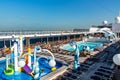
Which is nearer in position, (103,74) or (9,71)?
(103,74)

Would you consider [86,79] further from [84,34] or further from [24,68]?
[84,34]

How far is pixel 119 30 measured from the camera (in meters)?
42.8

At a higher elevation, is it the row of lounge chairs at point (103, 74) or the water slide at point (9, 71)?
the row of lounge chairs at point (103, 74)

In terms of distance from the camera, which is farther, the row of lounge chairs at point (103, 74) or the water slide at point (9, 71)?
the water slide at point (9, 71)

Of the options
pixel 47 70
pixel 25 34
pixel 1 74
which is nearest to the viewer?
pixel 1 74

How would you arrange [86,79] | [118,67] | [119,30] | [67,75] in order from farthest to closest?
[119,30] < [67,75] < [86,79] < [118,67]

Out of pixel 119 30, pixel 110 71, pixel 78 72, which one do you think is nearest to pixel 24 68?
pixel 78 72

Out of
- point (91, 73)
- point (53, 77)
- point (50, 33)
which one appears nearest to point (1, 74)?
point (53, 77)

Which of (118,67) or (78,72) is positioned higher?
(118,67)

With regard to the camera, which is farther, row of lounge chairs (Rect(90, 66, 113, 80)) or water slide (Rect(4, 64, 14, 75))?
water slide (Rect(4, 64, 14, 75))

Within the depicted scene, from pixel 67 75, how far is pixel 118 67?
668 centimetres

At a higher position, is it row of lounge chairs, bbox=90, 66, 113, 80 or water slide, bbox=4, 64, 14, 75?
row of lounge chairs, bbox=90, 66, 113, 80

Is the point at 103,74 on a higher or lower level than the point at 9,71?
higher

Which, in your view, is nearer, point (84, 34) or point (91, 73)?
Result: point (91, 73)
